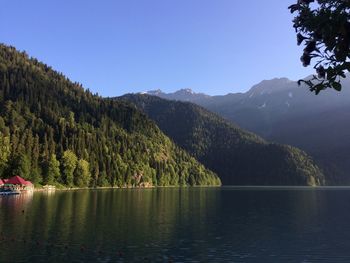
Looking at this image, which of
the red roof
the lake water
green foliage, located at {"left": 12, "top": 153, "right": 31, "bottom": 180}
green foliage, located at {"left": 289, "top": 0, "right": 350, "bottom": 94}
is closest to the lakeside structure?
the red roof

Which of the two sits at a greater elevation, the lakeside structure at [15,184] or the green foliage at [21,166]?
the green foliage at [21,166]

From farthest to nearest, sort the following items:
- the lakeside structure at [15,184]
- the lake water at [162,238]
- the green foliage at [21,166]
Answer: the green foliage at [21,166] → the lakeside structure at [15,184] → the lake water at [162,238]

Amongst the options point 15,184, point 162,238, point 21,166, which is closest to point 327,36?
point 162,238

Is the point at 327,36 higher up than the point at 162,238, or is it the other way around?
the point at 327,36

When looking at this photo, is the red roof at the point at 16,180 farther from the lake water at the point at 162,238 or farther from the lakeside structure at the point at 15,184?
the lake water at the point at 162,238

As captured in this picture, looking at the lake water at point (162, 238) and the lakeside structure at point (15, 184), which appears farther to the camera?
the lakeside structure at point (15, 184)

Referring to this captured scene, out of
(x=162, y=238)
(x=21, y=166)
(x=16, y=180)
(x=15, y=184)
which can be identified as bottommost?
(x=162, y=238)

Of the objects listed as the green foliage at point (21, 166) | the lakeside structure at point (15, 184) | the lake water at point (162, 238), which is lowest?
the lake water at point (162, 238)

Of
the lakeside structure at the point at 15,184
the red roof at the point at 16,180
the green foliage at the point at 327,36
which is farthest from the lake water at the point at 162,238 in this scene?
the red roof at the point at 16,180

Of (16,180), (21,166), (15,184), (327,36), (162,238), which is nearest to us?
(327,36)

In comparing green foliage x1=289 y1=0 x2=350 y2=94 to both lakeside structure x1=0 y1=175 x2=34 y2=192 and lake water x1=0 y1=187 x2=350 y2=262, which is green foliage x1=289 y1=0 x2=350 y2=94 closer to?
lake water x1=0 y1=187 x2=350 y2=262

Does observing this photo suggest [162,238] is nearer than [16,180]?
Yes

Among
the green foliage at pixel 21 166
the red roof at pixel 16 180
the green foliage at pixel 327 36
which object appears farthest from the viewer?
the green foliage at pixel 21 166

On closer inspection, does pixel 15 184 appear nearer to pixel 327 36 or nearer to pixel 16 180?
pixel 16 180
